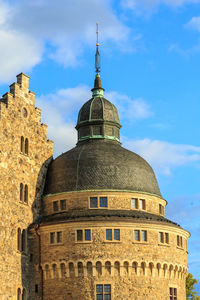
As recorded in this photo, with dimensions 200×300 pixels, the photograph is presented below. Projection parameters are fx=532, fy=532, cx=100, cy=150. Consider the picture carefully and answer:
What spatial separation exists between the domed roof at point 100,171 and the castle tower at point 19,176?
84.7 inches

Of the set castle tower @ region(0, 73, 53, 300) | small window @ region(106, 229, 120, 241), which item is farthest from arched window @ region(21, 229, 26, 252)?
small window @ region(106, 229, 120, 241)

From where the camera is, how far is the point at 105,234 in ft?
167

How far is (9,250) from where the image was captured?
49.5 metres

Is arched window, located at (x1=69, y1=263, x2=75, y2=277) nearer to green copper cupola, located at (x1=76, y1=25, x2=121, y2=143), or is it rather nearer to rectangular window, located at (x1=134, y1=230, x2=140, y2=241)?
rectangular window, located at (x1=134, y1=230, x2=140, y2=241)

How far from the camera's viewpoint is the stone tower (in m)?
50.0

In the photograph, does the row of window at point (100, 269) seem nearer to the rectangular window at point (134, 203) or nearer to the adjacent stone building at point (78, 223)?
the adjacent stone building at point (78, 223)

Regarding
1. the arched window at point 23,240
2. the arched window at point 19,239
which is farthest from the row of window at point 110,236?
the arched window at point 19,239

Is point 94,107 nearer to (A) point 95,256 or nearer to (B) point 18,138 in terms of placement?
(B) point 18,138

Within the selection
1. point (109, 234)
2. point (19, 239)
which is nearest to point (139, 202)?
point (109, 234)

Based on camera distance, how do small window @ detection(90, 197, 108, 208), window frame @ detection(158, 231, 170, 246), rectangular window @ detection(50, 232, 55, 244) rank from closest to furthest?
rectangular window @ detection(50, 232, 55, 244) → window frame @ detection(158, 231, 170, 246) → small window @ detection(90, 197, 108, 208)

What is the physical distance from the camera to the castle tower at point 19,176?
49.5 m

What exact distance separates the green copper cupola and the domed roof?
3075 millimetres

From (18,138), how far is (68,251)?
41.5ft

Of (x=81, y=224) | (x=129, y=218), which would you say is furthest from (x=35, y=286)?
(x=129, y=218)
